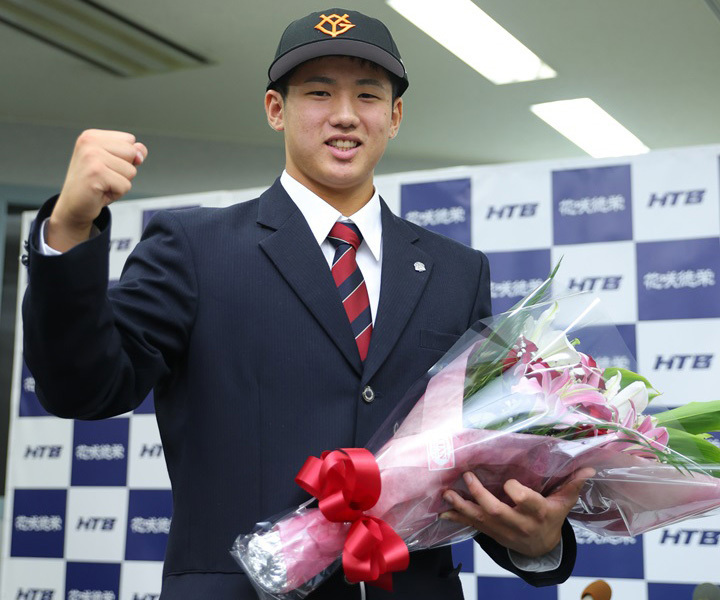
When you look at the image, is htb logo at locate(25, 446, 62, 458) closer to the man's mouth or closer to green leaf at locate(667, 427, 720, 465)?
the man's mouth

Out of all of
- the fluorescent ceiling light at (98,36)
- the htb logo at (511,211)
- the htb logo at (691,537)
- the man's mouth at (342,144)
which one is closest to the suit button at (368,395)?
the man's mouth at (342,144)

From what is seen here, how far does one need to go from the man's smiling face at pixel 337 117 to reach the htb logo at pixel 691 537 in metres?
→ 1.88

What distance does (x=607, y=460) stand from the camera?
1.19 m

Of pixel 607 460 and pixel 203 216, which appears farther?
pixel 203 216

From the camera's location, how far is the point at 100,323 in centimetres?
105

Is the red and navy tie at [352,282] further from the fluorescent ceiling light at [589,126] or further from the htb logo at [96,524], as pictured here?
the fluorescent ceiling light at [589,126]

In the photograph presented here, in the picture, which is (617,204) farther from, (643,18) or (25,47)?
(25,47)

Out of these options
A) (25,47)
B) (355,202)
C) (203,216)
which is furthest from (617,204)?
(25,47)

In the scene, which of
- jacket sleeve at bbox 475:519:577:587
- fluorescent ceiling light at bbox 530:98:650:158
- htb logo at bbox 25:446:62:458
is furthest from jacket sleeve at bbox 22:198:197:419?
fluorescent ceiling light at bbox 530:98:650:158

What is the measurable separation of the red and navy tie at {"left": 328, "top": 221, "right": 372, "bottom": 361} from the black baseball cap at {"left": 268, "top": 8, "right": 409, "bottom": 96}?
0.80 feet

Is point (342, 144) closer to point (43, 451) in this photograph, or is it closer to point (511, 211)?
point (511, 211)

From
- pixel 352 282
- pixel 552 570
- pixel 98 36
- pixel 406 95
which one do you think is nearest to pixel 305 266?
pixel 352 282

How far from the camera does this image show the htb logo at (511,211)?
3.15 m

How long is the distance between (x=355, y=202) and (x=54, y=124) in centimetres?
511
